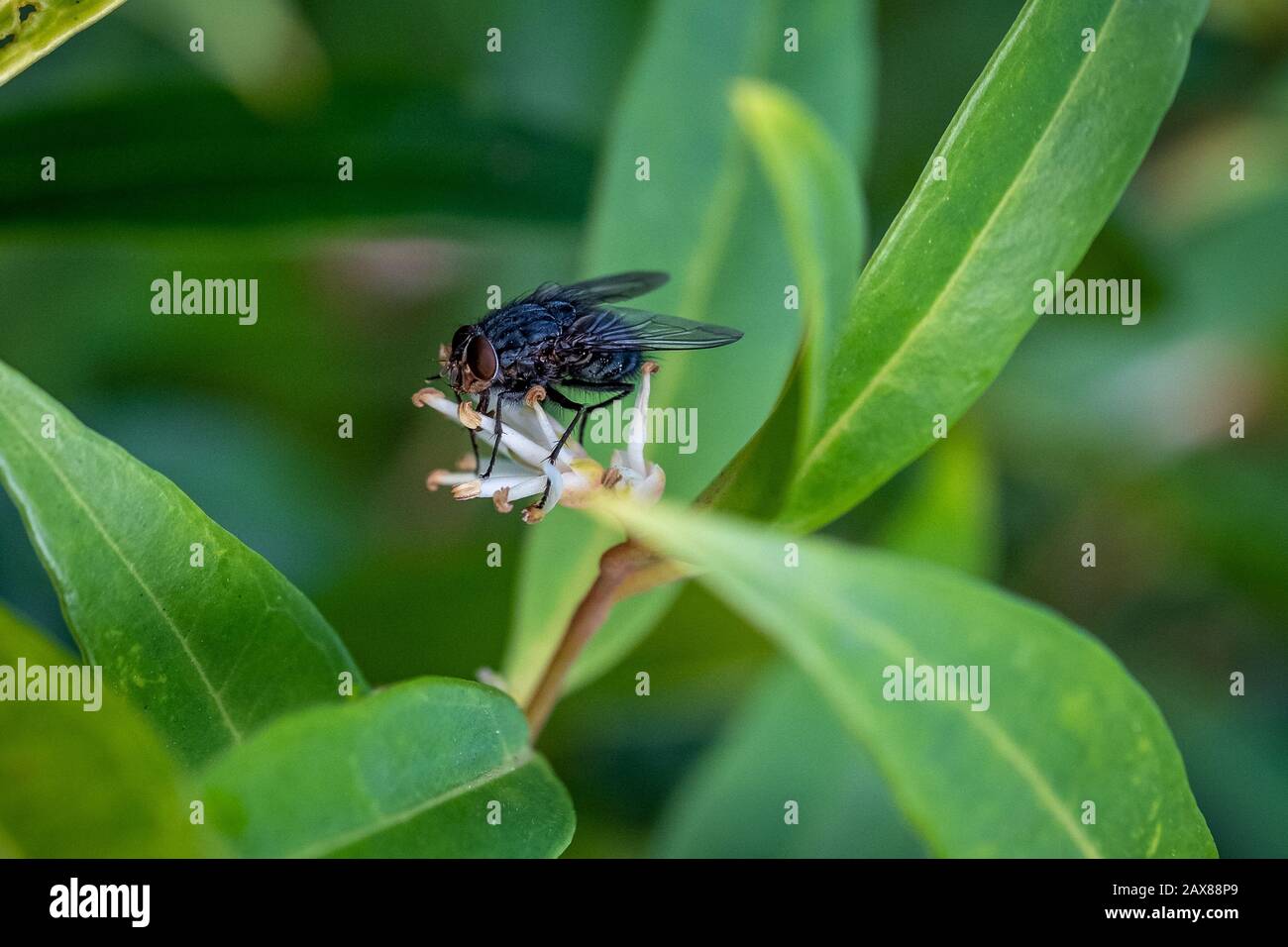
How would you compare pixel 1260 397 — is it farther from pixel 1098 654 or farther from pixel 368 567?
pixel 1098 654

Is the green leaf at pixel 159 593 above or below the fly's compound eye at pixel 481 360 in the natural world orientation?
below

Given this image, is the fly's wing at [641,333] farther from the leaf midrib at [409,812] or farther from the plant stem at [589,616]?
the leaf midrib at [409,812]

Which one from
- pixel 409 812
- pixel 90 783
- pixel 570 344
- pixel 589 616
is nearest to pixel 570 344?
pixel 570 344

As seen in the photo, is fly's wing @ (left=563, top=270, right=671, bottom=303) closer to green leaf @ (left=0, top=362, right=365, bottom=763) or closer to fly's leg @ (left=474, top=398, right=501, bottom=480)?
fly's leg @ (left=474, top=398, right=501, bottom=480)

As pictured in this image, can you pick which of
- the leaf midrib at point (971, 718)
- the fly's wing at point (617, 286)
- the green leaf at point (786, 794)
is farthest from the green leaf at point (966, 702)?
the green leaf at point (786, 794)

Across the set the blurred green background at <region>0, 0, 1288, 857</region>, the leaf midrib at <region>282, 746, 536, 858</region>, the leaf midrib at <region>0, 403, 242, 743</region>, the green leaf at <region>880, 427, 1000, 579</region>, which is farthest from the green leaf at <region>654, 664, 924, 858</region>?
the leaf midrib at <region>0, 403, 242, 743</region>

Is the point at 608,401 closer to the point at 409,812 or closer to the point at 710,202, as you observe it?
the point at 710,202
